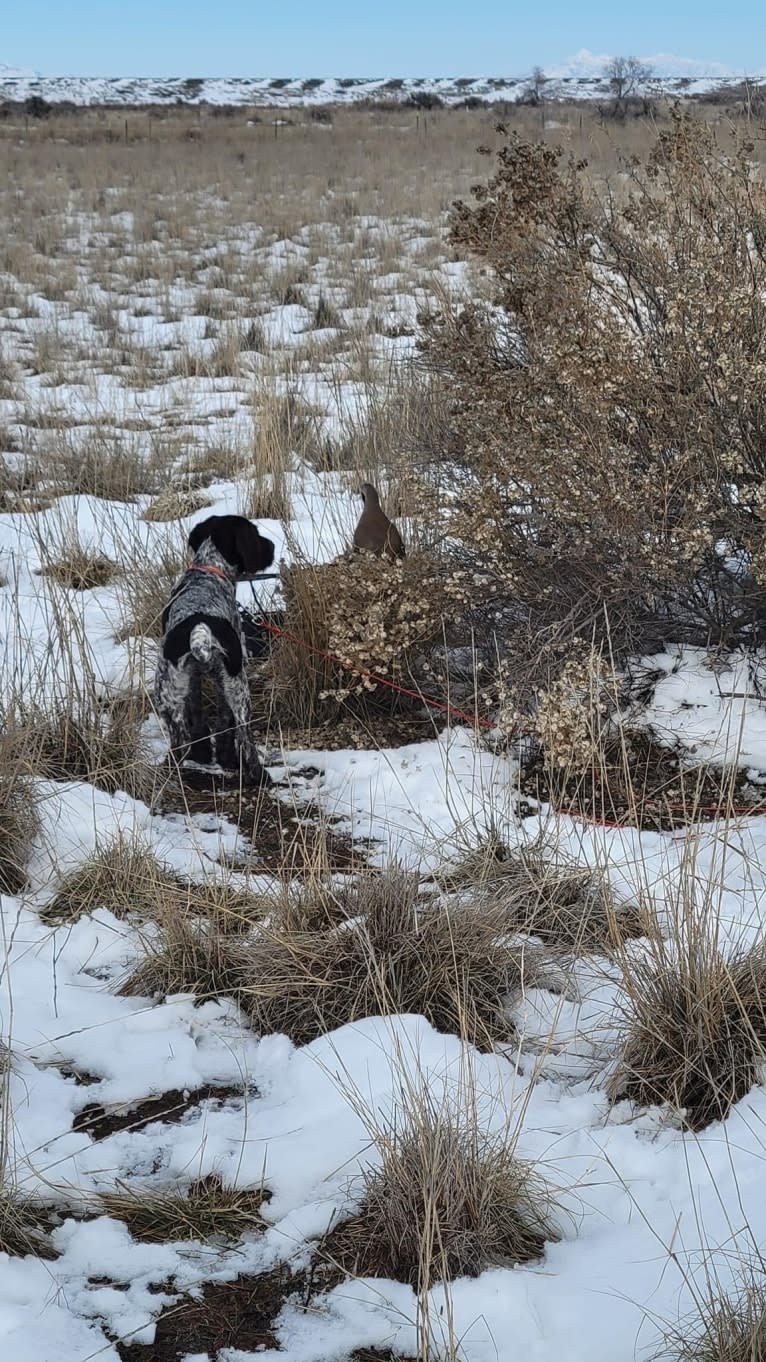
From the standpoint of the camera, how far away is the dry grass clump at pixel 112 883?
3018mm

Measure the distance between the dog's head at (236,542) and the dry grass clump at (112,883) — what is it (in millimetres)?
1407

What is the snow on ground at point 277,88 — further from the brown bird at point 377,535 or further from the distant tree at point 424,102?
the brown bird at point 377,535

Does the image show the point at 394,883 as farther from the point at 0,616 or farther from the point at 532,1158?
the point at 0,616

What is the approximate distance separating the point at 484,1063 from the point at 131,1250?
31.7 inches

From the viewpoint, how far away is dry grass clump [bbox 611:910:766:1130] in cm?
221

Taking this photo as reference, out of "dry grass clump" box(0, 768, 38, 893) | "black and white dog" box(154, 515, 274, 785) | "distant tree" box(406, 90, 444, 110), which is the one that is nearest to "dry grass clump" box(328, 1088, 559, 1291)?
"dry grass clump" box(0, 768, 38, 893)

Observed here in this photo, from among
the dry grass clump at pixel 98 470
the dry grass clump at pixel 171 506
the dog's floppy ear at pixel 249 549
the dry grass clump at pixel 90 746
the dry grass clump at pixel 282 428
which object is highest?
the dry grass clump at pixel 282 428

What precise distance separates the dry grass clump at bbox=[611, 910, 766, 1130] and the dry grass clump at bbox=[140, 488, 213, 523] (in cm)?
418

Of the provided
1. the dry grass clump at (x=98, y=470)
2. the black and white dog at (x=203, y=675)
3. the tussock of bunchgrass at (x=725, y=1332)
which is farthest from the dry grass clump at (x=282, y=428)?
the tussock of bunchgrass at (x=725, y=1332)

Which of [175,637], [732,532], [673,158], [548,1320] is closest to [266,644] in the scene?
[175,637]

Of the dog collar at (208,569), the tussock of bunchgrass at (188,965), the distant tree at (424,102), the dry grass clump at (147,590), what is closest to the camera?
the tussock of bunchgrass at (188,965)

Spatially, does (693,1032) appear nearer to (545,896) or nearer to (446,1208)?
(446,1208)

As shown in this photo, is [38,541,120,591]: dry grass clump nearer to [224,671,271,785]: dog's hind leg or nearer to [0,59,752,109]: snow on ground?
[224,671,271,785]: dog's hind leg

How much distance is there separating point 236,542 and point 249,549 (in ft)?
0.18
